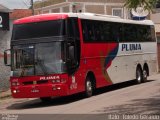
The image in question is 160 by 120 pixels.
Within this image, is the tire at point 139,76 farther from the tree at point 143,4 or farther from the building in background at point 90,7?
the building in background at point 90,7

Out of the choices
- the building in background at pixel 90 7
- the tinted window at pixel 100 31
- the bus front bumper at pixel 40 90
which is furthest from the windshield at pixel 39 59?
the building in background at pixel 90 7

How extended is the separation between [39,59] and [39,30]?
1.19 meters

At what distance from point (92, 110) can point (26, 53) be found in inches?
178

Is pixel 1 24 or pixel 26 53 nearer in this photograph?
pixel 26 53

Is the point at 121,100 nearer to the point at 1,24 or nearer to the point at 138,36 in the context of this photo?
the point at 138,36

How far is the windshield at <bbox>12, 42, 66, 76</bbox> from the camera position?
17781mm

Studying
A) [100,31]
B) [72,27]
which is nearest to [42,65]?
[72,27]

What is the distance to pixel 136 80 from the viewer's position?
2533cm

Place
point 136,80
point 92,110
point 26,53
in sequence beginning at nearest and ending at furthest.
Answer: point 92,110 → point 26,53 → point 136,80

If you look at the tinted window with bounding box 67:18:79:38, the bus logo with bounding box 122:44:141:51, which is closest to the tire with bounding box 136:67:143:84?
the bus logo with bounding box 122:44:141:51

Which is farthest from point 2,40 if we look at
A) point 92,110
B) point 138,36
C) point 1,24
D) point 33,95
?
point 92,110

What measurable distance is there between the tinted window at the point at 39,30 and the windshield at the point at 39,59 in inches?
16.2

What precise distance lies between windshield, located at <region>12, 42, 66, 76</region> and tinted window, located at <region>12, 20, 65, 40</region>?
0.41 metres

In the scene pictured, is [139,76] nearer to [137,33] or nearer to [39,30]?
[137,33]
